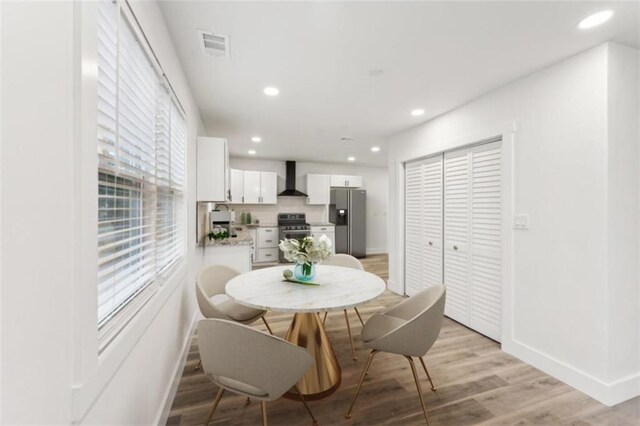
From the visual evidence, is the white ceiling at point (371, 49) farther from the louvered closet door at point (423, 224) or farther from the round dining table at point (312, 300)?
the round dining table at point (312, 300)

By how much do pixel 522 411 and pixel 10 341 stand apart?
98.6 inches

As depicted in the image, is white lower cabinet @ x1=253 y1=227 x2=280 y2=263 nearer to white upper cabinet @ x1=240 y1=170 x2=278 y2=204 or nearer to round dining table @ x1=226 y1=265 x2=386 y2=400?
white upper cabinet @ x1=240 y1=170 x2=278 y2=204

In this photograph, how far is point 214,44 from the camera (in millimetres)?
1975

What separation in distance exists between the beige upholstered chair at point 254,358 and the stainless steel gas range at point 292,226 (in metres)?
4.98

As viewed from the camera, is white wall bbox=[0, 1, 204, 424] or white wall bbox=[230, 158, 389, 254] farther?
white wall bbox=[230, 158, 389, 254]

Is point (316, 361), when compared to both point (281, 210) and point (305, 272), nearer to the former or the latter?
point (305, 272)

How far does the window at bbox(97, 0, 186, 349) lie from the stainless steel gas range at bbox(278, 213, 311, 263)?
4481mm

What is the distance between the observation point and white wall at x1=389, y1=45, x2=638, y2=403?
1.94 metres

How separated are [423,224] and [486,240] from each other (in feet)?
3.17

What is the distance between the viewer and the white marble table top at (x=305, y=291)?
157 centimetres

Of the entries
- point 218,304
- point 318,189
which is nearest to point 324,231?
point 318,189

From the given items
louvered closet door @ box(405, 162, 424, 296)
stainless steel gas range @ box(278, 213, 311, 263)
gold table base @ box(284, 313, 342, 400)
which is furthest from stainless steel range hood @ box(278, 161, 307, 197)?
gold table base @ box(284, 313, 342, 400)

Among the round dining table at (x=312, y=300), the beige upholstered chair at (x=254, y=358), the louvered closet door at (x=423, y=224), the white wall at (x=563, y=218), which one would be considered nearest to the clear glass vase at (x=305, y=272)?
the round dining table at (x=312, y=300)

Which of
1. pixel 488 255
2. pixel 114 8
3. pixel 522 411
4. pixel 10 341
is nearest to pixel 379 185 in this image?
pixel 488 255
